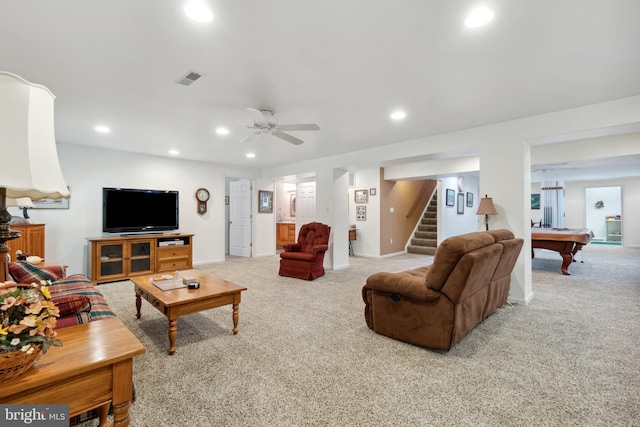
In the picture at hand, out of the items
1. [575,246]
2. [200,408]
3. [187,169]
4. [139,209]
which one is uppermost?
[187,169]

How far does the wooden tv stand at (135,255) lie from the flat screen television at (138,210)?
251 mm

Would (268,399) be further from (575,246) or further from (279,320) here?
(575,246)

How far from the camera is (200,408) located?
67.4 inches

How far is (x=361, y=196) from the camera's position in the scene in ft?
25.3

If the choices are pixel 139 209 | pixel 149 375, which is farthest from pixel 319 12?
pixel 139 209

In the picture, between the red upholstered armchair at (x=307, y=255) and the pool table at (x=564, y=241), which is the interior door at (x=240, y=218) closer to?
the red upholstered armchair at (x=307, y=255)

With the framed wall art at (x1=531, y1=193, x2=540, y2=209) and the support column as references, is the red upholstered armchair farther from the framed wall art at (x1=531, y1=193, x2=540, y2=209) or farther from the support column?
the framed wall art at (x1=531, y1=193, x2=540, y2=209)

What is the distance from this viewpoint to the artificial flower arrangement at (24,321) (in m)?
0.88

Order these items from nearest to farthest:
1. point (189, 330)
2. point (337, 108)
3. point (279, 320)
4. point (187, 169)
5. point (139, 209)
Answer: point (189, 330), point (279, 320), point (337, 108), point (139, 209), point (187, 169)

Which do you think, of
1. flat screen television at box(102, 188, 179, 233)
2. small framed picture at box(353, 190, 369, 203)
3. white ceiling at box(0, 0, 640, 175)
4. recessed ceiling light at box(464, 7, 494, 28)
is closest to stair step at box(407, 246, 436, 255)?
small framed picture at box(353, 190, 369, 203)

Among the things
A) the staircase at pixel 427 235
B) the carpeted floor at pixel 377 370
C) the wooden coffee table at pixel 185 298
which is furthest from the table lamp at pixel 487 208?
the staircase at pixel 427 235

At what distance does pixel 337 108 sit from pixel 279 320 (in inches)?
93.1

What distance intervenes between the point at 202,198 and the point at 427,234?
6.05 meters

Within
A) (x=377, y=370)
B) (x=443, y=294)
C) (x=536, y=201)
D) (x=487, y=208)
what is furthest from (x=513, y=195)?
(x=536, y=201)
